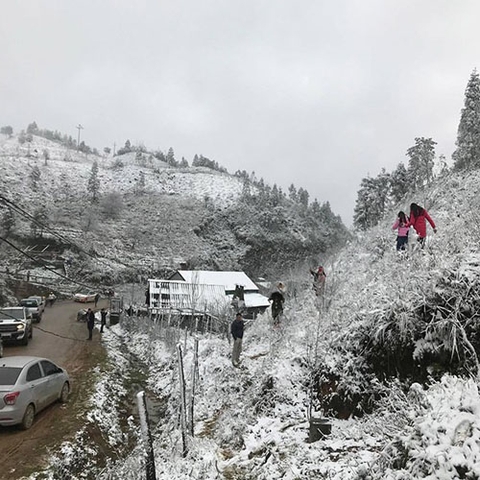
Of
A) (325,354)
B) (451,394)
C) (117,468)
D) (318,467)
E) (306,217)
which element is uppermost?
(306,217)

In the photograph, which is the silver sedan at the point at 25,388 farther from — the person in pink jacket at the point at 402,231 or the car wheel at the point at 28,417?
the person in pink jacket at the point at 402,231

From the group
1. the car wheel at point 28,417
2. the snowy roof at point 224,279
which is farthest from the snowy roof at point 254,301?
the car wheel at point 28,417

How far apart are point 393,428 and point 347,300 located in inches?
267

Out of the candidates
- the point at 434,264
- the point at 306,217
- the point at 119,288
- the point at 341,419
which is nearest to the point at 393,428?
the point at 341,419

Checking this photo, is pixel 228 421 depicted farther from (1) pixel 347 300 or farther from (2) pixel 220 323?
(2) pixel 220 323

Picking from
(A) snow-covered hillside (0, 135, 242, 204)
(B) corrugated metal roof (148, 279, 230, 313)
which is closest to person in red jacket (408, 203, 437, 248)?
(B) corrugated metal roof (148, 279, 230, 313)

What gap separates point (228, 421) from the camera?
9859mm

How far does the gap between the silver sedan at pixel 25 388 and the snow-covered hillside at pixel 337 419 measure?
1533mm

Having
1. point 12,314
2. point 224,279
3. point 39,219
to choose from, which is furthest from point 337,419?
point 39,219

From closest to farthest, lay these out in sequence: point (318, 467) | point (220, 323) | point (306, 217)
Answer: point (318, 467) → point (220, 323) → point (306, 217)

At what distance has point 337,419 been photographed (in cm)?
776

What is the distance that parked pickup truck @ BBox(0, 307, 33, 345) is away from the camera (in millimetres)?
20828

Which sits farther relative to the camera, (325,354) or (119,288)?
(119,288)

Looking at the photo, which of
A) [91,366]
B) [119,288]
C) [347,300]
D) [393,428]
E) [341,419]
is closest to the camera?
[393,428]
